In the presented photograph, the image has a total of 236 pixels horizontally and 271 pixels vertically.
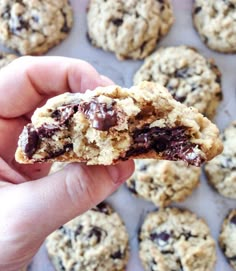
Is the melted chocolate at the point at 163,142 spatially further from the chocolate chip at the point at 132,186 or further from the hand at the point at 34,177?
the chocolate chip at the point at 132,186

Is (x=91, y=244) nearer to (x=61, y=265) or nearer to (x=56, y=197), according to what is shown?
(x=61, y=265)

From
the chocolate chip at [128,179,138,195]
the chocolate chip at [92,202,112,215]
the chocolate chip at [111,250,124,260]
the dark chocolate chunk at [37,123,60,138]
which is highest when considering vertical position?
the dark chocolate chunk at [37,123,60,138]

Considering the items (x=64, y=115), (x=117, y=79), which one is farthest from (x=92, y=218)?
(x=64, y=115)

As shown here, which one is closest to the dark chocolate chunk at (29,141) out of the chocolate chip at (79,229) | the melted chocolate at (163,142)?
the melted chocolate at (163,142)

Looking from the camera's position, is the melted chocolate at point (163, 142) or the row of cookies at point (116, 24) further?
the row of cookies at point (116, 24)

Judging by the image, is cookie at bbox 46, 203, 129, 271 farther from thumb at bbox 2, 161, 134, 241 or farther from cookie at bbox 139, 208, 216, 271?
thumb at bbox 2, 161, 134, 241

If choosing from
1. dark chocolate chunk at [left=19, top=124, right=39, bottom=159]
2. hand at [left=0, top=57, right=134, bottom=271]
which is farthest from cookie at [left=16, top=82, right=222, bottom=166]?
hand at [left=0, top=57, right=134, bottom=271]

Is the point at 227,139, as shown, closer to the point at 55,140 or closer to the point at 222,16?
the point at 222,16
